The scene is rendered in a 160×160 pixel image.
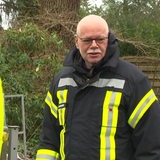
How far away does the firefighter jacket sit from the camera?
2.79 metres

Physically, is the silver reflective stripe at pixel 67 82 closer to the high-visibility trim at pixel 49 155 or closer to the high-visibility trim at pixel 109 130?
the high-visibility trim at pixel 109 130

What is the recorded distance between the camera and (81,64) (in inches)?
117

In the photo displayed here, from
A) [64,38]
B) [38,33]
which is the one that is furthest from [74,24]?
[38,33]

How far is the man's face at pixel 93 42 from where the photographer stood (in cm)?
285

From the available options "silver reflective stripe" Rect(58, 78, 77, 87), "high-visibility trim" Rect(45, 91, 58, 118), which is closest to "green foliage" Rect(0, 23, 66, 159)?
"high-visibility trim" Rect(45, 91, 58, 118)

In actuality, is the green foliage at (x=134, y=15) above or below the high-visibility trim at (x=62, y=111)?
above

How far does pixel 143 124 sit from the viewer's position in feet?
9.21

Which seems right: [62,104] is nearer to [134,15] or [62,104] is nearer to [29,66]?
[29,66]

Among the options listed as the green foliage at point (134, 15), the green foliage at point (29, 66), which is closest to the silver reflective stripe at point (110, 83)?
the green foliage at point (29, 66)

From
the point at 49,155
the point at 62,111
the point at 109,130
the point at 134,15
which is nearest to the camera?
the point at 109,130

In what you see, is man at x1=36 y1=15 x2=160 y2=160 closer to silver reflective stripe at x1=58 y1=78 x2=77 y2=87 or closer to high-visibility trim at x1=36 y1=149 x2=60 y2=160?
silver reflective stripe at x1=58 y1=78 x2=77 y2=87

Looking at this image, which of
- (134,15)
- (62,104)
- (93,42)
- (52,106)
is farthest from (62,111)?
(134,15)

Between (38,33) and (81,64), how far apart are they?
4.68 meters

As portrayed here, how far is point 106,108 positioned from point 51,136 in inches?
18.9
